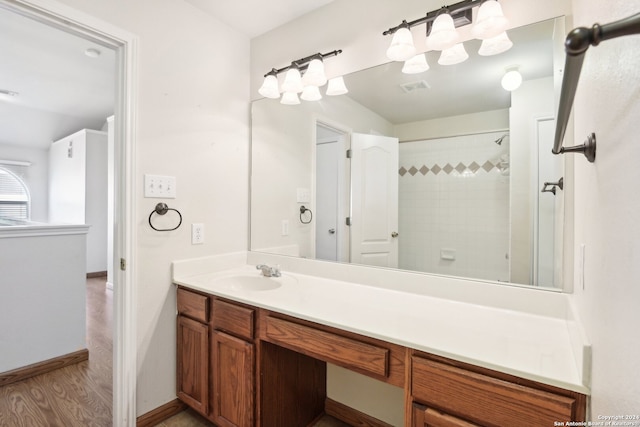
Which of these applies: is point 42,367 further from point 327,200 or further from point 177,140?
point 327,200

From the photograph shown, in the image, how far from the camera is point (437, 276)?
1448mm

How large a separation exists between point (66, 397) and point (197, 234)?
4.43ft

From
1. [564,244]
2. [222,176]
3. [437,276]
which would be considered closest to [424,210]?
[437,276]

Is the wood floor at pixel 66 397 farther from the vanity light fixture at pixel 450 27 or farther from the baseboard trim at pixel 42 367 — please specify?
the vanity light fixture at pixel 450 27

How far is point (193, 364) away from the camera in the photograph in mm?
1688

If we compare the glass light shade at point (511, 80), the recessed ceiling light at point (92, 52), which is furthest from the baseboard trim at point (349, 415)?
the recessed ceiling light at point (92, 52)

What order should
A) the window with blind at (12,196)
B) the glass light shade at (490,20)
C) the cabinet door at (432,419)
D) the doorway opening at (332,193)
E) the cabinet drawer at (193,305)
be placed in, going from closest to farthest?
1. the cabinet door at (432,419)
2. the glass light shade at (490,20)
3. the cabinet drawer at (193,305)
4. the doorway opening at (332,193)
5. the window with blind at (12,196)

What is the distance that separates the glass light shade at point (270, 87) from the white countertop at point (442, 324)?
1226 millimetres

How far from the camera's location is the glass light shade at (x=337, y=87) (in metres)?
1.79

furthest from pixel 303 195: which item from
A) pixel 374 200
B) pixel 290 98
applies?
pixel 290 98

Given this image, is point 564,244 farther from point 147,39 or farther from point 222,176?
point 147,39

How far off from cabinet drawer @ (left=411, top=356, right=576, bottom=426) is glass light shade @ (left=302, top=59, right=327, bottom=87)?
1.54 metres

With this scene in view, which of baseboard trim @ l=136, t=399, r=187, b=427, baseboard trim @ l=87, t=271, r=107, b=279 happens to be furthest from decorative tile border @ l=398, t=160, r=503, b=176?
baseboard trim @ l=87, t=271, r=107, b=279

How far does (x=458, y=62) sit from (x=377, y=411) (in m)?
1.82
